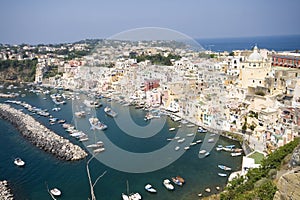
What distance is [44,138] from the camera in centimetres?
1064

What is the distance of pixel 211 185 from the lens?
288 inches

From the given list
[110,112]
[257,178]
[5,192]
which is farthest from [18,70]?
[257,178]

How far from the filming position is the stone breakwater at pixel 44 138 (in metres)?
9.34

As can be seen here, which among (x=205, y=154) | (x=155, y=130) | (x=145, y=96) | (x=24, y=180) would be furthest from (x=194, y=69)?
(x=24, y=180)

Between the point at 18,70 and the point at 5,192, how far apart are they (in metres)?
22.8

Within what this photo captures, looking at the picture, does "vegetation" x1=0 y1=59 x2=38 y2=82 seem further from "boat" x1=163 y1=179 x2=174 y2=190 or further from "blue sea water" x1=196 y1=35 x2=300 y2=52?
"boat" x1=163 y1=179 x2=174 y2=190

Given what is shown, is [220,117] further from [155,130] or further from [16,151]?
[16,151]

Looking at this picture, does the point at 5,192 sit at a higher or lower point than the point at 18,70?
lower

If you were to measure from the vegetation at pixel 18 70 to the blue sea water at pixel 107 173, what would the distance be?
1708cm

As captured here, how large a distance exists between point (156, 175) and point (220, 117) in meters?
4.18

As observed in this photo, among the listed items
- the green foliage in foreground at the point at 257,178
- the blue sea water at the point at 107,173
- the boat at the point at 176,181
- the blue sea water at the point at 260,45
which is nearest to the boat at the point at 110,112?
the blue sea water at the point at 107,173

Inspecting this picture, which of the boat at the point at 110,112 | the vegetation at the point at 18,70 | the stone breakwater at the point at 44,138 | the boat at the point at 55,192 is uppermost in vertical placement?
the vegetation at the point at 18,70

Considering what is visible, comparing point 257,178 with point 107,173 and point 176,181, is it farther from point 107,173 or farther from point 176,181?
point 107,173

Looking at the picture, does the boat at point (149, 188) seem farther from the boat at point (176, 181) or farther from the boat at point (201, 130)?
the boat at point (201, 130)
